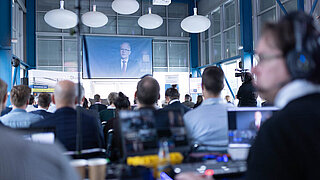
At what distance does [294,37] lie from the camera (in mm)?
917

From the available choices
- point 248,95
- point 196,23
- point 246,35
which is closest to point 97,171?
point 248,95

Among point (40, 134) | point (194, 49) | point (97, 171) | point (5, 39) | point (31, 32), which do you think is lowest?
point (97, 171)

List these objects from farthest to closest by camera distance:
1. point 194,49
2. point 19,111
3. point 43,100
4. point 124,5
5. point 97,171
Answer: point 194,49, point 124,5, point 43,100, point 19,111, point 97,171

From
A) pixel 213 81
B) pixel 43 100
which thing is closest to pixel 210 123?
pixel 213 81

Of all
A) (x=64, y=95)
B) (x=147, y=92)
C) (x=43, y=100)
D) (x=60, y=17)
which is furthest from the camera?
(x=60, y=17)

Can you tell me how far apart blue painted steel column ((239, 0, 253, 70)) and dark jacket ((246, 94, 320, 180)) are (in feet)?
24.3

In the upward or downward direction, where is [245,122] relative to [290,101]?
downward

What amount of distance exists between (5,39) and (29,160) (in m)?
6.92

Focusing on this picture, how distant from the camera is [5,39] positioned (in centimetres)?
669

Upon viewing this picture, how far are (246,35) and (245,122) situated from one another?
6907mm

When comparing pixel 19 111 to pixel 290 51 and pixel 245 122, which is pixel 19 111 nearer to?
pixel 245 122

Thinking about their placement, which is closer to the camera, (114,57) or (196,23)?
(196,23)

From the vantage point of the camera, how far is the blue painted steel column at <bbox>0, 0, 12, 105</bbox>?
6621 millimetres

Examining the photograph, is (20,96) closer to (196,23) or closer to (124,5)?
(124,5)
